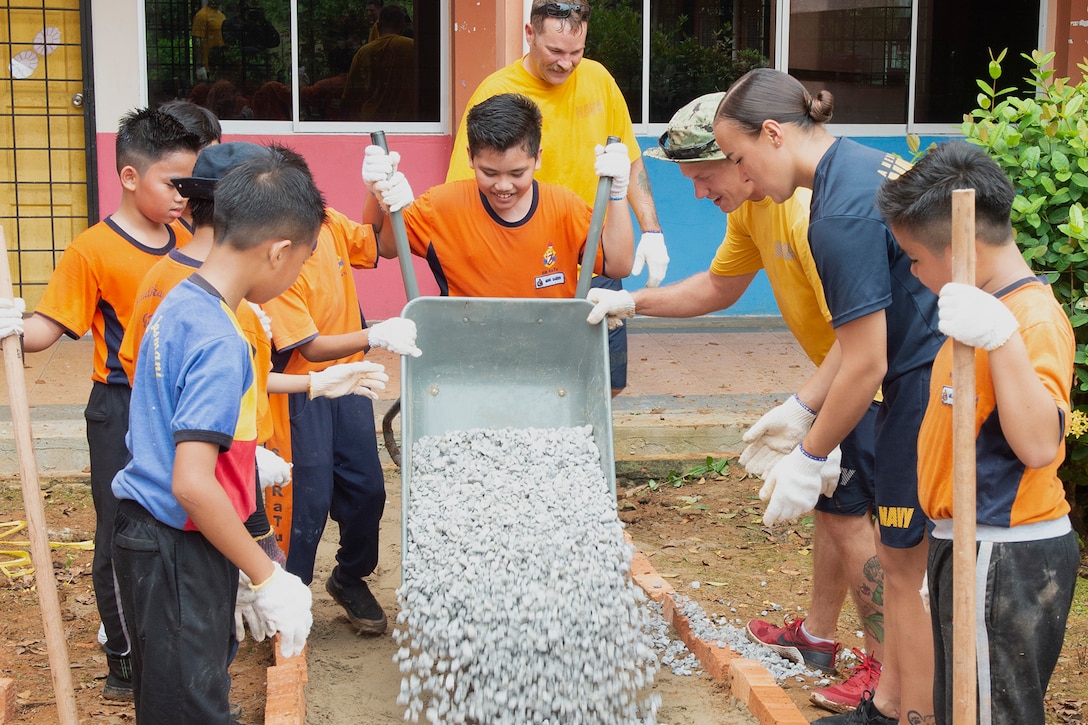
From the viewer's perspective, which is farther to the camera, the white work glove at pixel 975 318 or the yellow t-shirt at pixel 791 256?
the yellow t-shirt at pixel 791 256

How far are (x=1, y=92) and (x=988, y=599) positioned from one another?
660 cm

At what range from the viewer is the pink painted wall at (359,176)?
716 centimetres

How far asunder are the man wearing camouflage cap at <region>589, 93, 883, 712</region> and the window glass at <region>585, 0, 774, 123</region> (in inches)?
155

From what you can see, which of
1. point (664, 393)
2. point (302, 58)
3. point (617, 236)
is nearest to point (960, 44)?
point (664, 393)

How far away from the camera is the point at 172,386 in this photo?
7.55ft

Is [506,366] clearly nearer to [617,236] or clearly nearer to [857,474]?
[617,236]

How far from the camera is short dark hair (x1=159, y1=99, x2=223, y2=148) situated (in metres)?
3.37

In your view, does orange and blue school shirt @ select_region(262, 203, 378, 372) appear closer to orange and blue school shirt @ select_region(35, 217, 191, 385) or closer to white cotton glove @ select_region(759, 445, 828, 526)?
orange and blue school shirt @ select_region(35, 217, 191, 385)

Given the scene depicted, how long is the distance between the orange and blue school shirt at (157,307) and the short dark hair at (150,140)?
1.58 feet

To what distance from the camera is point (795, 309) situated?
135 inches

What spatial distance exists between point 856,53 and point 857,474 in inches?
204

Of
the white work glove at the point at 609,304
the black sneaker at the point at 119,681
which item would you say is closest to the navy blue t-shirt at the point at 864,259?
the white work glove at the point at 609,304

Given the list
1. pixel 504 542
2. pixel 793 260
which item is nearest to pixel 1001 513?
pixel 793 260

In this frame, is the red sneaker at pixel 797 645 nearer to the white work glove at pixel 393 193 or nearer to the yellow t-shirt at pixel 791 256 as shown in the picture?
the yellow t-shirt at pixel 791 256
